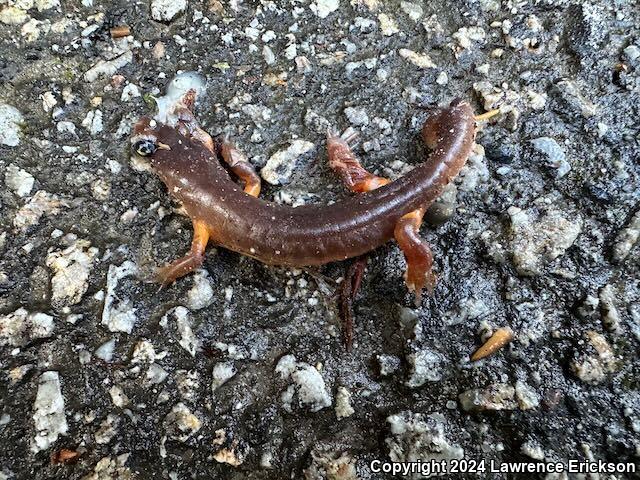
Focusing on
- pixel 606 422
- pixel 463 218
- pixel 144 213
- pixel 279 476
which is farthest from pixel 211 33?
pixel 606 422

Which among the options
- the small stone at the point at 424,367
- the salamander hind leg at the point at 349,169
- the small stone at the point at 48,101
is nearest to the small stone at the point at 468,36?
the salamander hind leg at the point at 349,169

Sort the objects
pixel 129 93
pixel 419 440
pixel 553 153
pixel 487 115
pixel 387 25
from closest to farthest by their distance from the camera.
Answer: pixel 419 440 < pixel 553 153 < pixel 487 115 < pixel 129 93 < pixel 387 25

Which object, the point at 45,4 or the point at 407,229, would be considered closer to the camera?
the point at 407,229

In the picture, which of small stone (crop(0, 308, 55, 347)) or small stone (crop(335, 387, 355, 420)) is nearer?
small stone (crop(335, 387, 355, 420))

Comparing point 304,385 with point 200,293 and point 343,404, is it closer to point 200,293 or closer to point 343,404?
point 343,404

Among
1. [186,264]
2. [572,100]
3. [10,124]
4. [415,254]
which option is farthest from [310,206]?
[10,124]

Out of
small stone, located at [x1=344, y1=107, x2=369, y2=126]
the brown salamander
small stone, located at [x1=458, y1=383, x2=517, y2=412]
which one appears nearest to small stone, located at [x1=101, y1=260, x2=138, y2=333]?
the brown salamander

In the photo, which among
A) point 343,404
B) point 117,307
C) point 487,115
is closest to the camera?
point 343,404

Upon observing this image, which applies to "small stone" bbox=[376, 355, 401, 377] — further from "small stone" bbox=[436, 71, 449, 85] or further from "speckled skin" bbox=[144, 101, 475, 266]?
"small stone" bbox=[436, 71, 449, 85]
